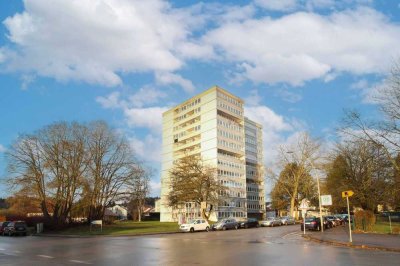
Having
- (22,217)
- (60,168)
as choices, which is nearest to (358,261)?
(60,168)

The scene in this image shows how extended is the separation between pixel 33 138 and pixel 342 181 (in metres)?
43.7

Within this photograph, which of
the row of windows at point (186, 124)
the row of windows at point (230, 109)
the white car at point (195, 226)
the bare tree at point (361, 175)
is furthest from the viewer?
the row of windows at point (186, 124)

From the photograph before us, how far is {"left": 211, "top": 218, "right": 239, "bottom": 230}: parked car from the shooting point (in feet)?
174

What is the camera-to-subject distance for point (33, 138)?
165ft

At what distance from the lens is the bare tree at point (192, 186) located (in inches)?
2330

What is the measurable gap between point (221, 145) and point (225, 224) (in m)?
45.9

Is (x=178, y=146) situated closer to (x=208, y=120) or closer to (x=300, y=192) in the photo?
(x=208, y=120)

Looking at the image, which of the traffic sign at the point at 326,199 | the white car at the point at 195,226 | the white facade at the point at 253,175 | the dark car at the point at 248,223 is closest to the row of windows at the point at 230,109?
the white facade at the point at 253,175

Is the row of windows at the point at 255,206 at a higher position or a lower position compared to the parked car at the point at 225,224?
higher

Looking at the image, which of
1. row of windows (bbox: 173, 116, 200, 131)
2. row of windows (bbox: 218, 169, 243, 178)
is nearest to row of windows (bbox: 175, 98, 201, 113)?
row of windows (bbox: 173, 116, 200, 131)

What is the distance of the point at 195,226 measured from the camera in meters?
48.6

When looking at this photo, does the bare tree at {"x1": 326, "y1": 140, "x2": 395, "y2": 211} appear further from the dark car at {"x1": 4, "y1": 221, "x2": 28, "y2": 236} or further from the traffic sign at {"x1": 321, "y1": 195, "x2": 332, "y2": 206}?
A: the dark car at {"x1": 4, "y1": 221, "x2": 28, "y2": 236}

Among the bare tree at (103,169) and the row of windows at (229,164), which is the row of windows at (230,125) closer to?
the row of windows at (229,164)

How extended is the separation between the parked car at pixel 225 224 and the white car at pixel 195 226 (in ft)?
7.76
